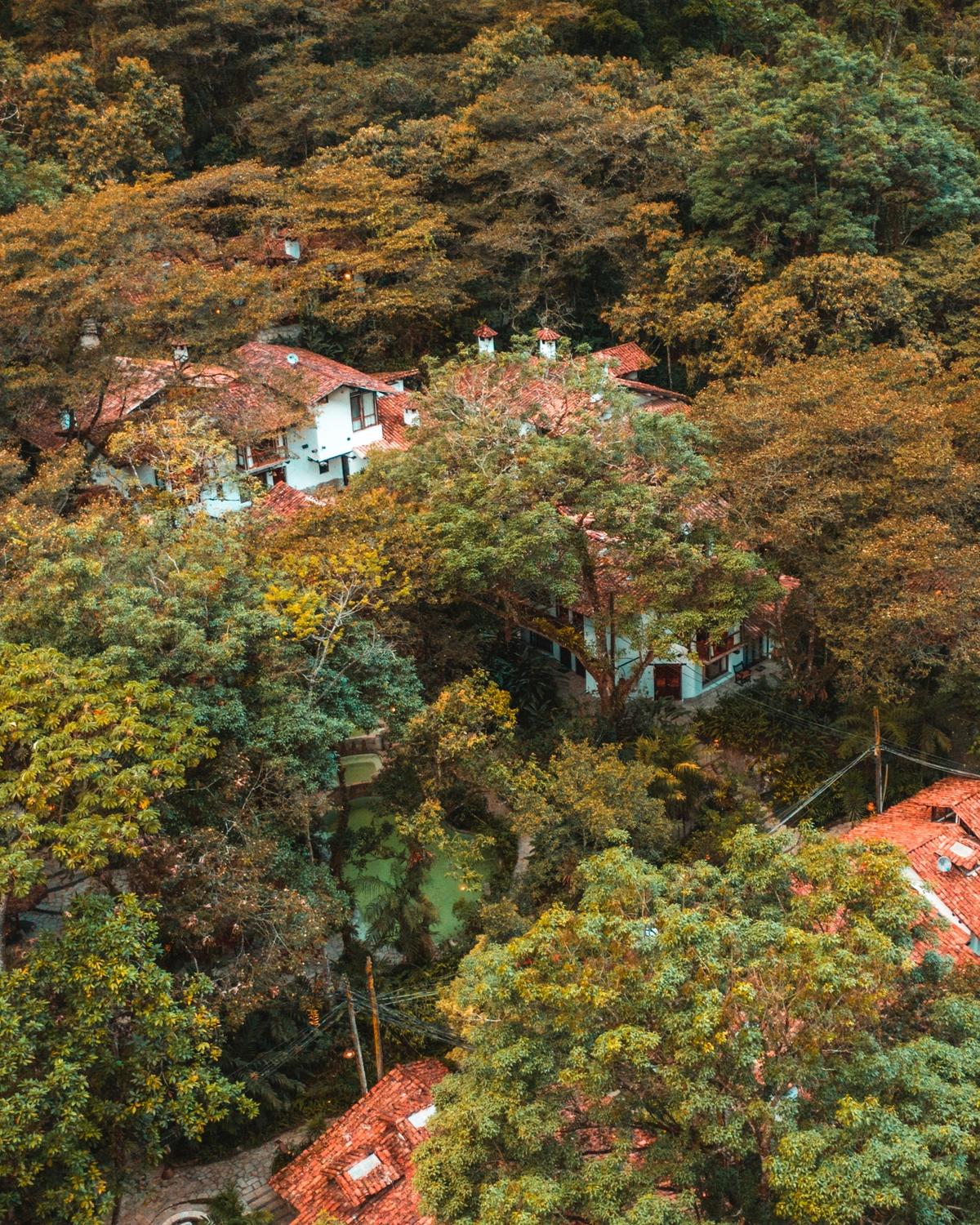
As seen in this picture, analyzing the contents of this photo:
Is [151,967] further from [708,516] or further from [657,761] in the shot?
[708,516]

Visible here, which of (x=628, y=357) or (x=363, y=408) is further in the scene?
(x=628, y=357)

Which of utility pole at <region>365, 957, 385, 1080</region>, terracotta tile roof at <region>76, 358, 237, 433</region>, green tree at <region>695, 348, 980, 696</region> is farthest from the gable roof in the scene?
utility pole at <region>365, 957, 385, 1080</region>

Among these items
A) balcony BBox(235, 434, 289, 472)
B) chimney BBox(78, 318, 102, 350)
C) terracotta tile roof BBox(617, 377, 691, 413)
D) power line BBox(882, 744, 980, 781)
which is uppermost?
chimney BBox(78, 318, 102, 350)

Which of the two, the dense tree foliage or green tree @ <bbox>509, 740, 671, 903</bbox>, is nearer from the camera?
Answer: the dense tree foliage

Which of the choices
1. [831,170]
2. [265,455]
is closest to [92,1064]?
[265,455]

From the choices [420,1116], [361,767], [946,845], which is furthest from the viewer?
[361,767]

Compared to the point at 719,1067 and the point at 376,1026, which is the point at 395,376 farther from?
the point at 719,1067

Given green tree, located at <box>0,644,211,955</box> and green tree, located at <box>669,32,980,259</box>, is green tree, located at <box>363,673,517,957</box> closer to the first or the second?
green tree, located at <box>0,644,211,955</box>

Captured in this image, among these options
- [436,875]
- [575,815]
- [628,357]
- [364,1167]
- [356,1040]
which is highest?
[628,357]
